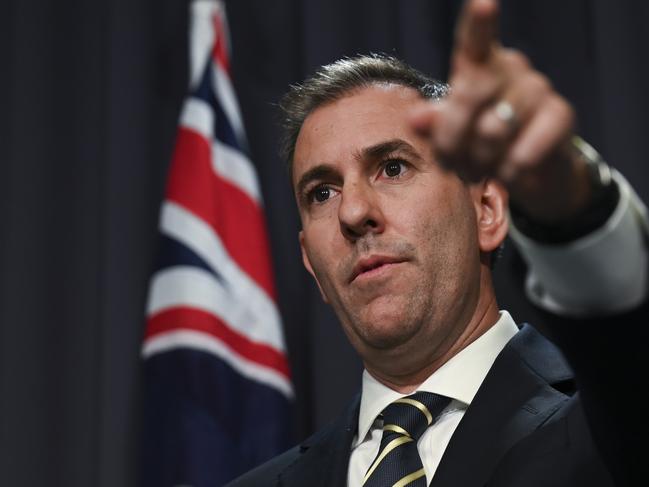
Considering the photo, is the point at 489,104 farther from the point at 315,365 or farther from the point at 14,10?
the point at 14,10

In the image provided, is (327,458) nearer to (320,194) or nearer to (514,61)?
(320,194)

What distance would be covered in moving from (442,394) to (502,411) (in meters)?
0.14

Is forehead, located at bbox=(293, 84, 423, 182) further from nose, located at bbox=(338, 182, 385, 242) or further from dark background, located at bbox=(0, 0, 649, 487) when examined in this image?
dark background, located at bbox=(0, 0, 649, 487)

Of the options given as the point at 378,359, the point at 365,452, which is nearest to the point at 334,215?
the point at 378,359

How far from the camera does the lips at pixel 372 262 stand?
1.56m

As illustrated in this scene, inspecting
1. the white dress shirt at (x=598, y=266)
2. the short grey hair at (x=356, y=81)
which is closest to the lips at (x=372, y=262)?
the short grey hair at (x=356, y=81)

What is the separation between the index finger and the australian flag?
6.21ft

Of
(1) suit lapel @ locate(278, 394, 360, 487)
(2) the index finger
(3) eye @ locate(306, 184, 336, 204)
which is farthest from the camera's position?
(3) eye @ locate(306, 184, 336, 204)

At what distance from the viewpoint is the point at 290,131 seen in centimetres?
195

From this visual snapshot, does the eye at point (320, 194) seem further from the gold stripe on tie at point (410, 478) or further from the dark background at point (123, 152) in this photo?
the dark background at point (123, 152)

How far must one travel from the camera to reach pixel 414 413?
1538mm

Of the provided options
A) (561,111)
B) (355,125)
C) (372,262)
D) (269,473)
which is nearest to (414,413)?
(372,262)

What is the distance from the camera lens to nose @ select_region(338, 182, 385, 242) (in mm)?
1562

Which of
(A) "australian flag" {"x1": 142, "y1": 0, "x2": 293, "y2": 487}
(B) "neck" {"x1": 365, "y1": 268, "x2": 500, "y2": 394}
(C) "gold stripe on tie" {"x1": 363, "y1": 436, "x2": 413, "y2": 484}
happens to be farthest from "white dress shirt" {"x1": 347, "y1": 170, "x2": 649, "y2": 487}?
(A) "australian flag" {"x1": 142, "y1": 0, "x2": 293, "y2": 487}
